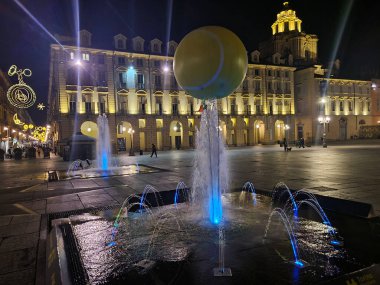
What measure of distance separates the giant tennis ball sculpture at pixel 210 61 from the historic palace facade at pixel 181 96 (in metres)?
28.2

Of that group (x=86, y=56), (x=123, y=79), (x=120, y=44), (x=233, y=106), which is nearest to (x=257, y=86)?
(x=233, y=106)

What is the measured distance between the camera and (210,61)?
4836 millimetres

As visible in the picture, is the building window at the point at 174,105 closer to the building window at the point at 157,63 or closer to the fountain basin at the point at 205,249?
the building window at the point at 157,63

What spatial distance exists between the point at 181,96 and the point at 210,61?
44492 millimetres

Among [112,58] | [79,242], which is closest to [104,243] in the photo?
[79,242]

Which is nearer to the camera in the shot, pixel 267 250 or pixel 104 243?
pixel 267 250

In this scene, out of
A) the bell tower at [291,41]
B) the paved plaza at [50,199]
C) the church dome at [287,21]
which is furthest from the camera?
the church dome at [287,21]

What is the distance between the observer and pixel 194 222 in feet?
18.6

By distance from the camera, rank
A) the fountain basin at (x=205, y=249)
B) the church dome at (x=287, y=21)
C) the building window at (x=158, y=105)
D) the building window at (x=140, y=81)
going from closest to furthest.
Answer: the fountain basin at (x=205, y=249)
the building window at (x=140, y=81)
the building window at (x=158, y=105)
the church dome at (x=287, y=21)

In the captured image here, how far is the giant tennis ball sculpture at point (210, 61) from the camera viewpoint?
4.83m

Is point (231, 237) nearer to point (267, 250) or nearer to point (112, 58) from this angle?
point (267, 250)

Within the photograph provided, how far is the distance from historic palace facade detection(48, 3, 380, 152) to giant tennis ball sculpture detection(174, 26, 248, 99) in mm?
28168

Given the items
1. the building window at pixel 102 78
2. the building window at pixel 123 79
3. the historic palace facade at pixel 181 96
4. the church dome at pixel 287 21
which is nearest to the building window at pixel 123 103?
the historic palace facade at pixel 181 96

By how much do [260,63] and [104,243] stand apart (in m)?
54.1
